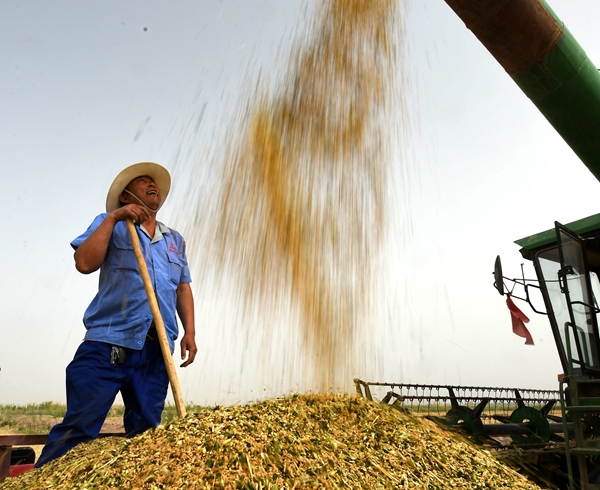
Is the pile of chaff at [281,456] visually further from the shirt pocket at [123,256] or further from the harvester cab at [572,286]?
the harvester cab at [572,286]

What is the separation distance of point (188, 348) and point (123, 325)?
50 centimetres

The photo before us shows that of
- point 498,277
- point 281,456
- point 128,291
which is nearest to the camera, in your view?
point 281,456

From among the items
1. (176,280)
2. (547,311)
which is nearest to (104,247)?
(176,280)

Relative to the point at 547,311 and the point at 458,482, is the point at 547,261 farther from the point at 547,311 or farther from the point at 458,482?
the point at 458,482

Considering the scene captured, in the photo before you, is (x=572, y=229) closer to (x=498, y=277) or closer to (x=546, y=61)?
(x=498, y=277)

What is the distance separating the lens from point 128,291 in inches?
110

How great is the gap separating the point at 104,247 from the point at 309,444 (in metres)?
1.44

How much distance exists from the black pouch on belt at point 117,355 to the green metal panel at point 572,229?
3.70m

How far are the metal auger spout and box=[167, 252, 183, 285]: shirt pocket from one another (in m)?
2.00

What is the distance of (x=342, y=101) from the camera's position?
386cm

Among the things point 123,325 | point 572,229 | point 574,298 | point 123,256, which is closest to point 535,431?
point 574,298

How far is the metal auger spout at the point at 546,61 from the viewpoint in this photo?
2.12 m

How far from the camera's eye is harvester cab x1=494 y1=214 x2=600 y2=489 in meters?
4.09

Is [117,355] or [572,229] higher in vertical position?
[572,229]
